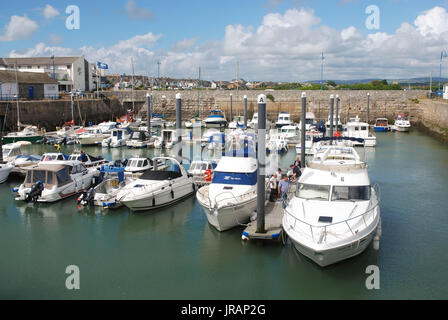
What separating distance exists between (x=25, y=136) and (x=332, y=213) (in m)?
34.7

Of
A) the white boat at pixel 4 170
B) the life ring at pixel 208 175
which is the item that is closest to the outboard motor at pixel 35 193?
the white boat at pixel 4 170

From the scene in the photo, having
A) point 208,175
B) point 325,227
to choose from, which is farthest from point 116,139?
point 325,227

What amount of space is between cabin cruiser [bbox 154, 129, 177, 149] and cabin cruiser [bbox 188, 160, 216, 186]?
16177 millimetres

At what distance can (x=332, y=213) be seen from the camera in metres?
12.7

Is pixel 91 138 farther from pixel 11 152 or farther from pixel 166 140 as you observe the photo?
pixel 11 152

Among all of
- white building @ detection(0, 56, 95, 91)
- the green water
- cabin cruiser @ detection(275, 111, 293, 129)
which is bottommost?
the green water

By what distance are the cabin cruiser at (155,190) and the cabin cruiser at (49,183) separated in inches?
136

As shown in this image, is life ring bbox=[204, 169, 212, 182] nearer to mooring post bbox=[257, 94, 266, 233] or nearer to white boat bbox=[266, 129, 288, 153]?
mooring post bbox=[257, 94, 266, 233]

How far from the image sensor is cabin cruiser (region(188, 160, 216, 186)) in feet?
70.6

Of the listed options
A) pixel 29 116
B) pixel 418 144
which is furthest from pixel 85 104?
pixel 418 144

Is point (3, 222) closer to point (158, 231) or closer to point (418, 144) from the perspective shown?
point (158, 231)

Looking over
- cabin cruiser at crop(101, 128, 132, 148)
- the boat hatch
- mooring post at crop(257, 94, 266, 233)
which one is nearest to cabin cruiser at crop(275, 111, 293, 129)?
cabin cruiser at crop(101, 128, 132, 148)

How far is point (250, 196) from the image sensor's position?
51.4 ft

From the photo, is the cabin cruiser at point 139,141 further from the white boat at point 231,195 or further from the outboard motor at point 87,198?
the white boat at point 231,195
